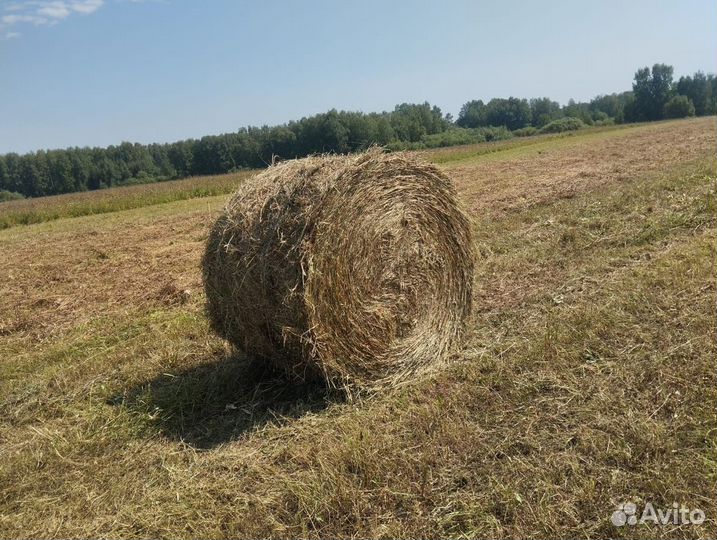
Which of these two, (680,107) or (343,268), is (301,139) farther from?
(680,107)

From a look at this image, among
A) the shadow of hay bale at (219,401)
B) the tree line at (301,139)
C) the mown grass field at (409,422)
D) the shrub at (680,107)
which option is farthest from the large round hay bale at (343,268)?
the shrub at (680,107)

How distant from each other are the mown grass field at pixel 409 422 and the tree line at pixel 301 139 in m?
26.3

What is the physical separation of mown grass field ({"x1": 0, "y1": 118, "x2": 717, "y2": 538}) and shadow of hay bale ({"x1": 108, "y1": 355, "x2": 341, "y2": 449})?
0.06 ft

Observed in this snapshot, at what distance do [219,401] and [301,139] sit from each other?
121 feet

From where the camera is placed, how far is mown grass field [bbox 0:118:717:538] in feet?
9.93

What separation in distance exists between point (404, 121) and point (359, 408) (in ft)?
196

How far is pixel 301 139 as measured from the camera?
130ft

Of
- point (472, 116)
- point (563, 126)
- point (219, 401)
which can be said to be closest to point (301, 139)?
point (219, 401)

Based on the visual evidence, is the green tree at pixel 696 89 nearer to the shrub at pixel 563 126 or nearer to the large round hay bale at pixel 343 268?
the shrub at pixel 563 126

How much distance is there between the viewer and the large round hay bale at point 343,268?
4199 millimetres

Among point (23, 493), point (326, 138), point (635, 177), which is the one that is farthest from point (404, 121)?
point (23, 493)

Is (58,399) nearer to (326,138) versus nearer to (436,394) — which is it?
(436,394)

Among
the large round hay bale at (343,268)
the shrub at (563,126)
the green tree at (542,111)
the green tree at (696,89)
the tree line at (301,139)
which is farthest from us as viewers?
the green tree at (542,111)

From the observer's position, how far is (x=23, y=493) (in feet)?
11.7
